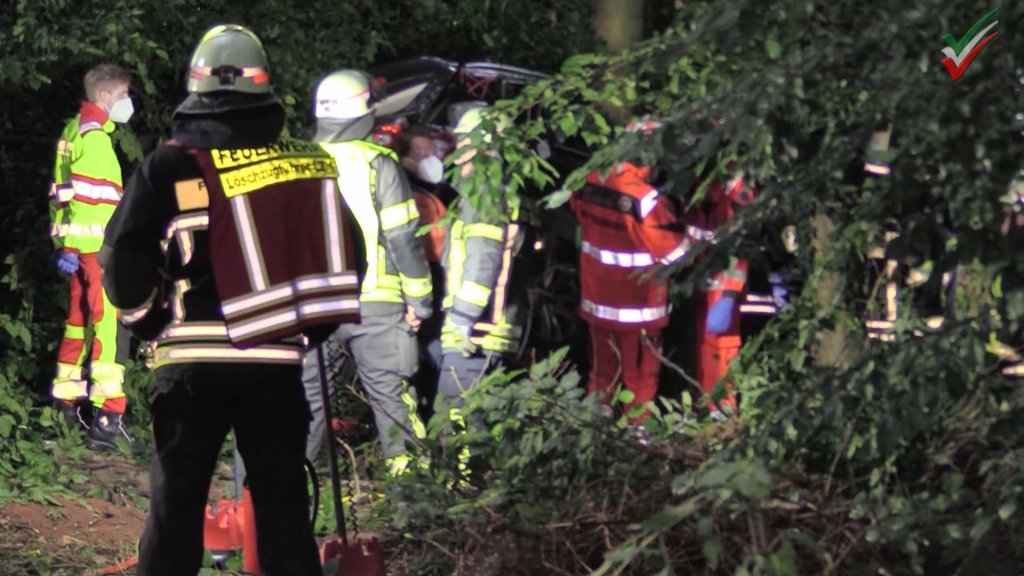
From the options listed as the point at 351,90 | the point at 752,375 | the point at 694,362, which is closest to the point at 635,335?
the point at 694,362

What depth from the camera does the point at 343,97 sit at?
738 cm

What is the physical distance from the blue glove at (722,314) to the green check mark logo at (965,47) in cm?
417

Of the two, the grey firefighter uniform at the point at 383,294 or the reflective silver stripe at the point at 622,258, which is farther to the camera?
the reflective silver stripe at the point at 622,258

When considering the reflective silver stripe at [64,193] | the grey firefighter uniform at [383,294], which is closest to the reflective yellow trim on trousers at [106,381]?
the reflective silver stripe at [64,193]

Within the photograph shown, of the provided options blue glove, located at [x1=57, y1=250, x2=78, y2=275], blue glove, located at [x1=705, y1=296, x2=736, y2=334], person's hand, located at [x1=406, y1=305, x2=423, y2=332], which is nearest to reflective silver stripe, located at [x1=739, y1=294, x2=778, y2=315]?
blue glove, located at [x1=705, y1=296, x2=736, y2=334]

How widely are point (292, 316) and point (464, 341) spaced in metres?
3.06

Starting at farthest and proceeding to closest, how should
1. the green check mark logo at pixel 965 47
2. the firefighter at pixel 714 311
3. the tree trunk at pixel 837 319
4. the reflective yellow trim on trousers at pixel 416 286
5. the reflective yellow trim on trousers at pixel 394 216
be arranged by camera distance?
the firefighter at pixel 714 311, the reflective yellow trim on trousers at pixel 416 286, the reflective yellow trim on trousers at pixel 394 216, the tree trunk at pixel 837 319, the green check mark logo at pixel 965 47

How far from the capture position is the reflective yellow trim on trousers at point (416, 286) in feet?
25.0

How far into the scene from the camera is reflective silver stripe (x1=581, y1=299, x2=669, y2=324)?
859 centimetres

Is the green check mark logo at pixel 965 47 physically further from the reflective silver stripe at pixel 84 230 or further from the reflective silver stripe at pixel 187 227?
the reflective silver stripe at pixel 84 230

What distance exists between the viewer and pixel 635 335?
8.68 metres

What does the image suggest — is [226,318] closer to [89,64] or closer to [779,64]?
[779,64]

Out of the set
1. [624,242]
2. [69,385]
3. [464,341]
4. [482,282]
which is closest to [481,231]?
[482,282]

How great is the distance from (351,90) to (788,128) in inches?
118
